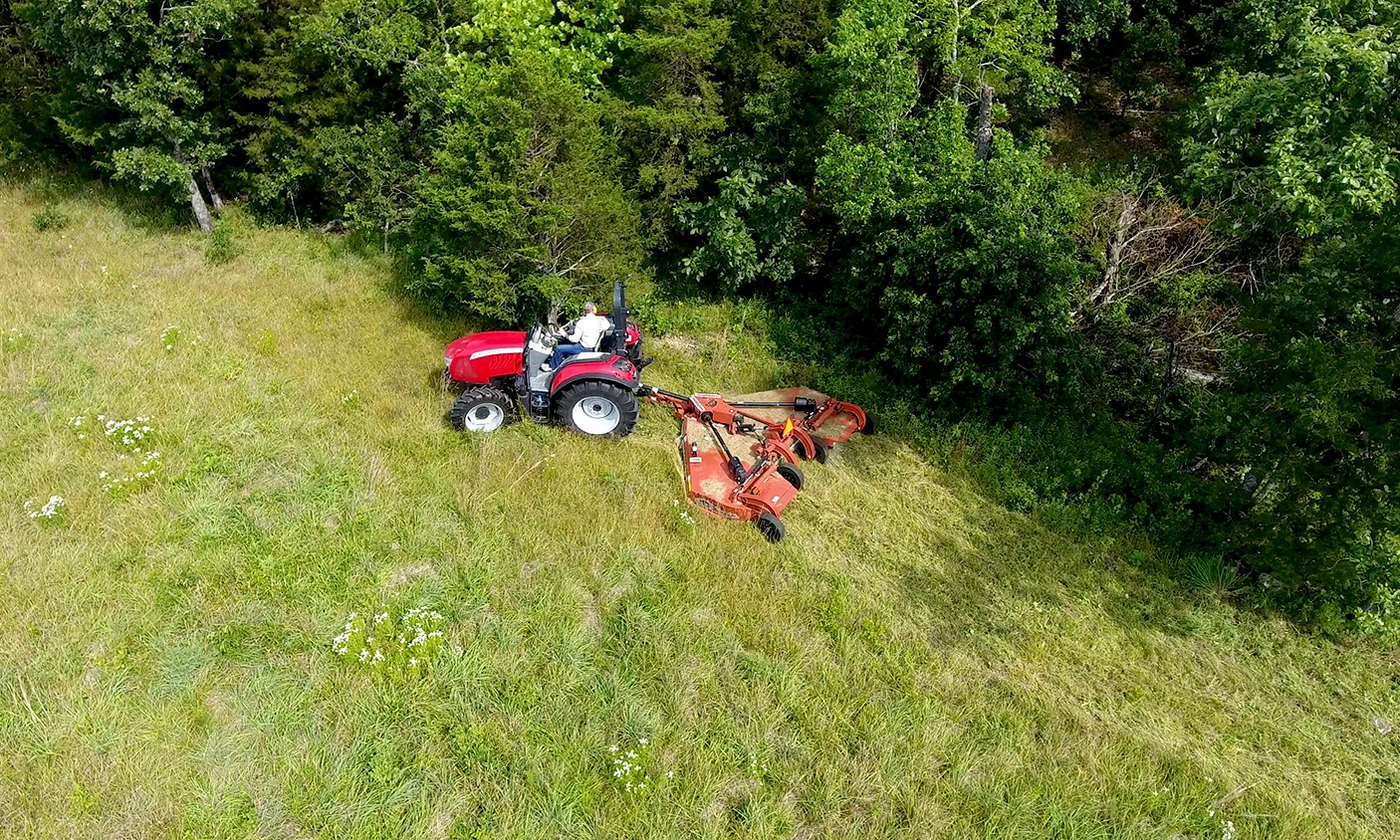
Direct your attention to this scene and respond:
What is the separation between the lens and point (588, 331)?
337 inches

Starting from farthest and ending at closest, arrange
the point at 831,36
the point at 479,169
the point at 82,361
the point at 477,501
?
the point at 831,36, the point at 479,169, the point at 82,361, the point at 477,501

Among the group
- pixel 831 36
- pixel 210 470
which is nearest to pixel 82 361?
pixel 210 470

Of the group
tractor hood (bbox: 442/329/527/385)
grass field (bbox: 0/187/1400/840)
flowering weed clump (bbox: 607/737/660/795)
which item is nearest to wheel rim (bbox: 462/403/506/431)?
grass field (bbox: 0/187/1400/840)

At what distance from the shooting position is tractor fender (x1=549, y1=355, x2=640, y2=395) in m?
8.25

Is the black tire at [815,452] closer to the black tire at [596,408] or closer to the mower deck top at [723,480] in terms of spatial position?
the mower deck top at [723,480]

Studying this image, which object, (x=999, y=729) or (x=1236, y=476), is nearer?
(x=999, y=729)

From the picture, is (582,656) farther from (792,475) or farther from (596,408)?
(596,408)

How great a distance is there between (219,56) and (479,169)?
8.04 metres

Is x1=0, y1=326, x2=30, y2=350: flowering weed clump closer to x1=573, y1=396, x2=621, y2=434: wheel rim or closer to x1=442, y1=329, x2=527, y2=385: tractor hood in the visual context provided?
x1=442, y1=329, x2=527, y2=385: tractor hood

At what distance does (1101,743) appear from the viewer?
5.47m

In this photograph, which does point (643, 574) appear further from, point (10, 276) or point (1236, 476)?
point (10, 276)

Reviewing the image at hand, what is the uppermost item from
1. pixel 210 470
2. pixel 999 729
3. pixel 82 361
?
pixel 999 729

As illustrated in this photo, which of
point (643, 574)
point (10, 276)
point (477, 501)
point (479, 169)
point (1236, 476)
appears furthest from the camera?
point (10, 276)

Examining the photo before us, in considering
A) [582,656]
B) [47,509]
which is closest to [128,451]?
[47,509]
